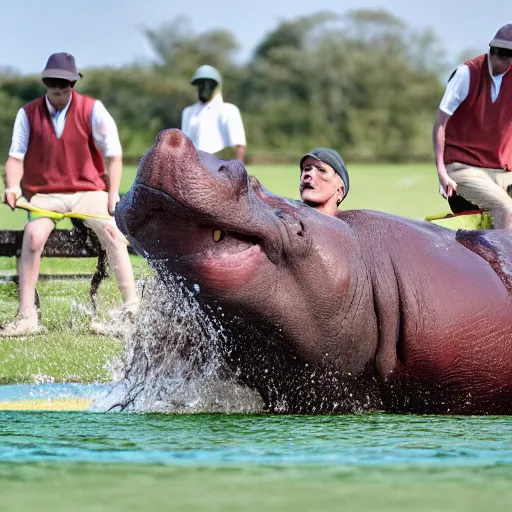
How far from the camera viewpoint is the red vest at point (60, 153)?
8344 mm

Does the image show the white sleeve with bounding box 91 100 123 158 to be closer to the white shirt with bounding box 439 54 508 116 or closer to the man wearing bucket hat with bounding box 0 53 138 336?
the man wearing bucket hat with bounding box 0 53 138 336

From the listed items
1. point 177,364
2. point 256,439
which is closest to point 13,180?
point 177,364

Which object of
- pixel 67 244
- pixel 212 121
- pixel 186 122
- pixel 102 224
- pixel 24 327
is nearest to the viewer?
pixel 24 327

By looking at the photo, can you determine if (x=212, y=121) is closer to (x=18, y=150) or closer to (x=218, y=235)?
(x=18, y=150)

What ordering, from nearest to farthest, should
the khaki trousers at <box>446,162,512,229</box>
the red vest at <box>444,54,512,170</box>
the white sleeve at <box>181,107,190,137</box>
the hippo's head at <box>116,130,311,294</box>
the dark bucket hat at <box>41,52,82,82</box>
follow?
the hippo's head at <box>116,130,311,294</box>, the khaki trousers at <box>446,162,512,229</box>, the red vest at <box>444,54,512,170</box>, the dark bucket hat at <box>41,52,82,82</box>, the white sleeve at <box>181,107,190,137</box>

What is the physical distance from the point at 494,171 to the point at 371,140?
2701cm

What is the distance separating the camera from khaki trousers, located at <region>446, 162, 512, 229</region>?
6.99 m

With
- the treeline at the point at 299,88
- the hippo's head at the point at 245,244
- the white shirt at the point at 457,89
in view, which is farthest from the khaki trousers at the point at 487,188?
the treeline at the point at 299,88

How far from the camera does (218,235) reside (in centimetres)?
357

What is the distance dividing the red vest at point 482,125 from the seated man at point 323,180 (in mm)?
2788

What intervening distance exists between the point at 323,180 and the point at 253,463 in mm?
2538

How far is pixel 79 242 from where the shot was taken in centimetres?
785

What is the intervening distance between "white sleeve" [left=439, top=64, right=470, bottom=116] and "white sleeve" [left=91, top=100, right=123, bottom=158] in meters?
2.29

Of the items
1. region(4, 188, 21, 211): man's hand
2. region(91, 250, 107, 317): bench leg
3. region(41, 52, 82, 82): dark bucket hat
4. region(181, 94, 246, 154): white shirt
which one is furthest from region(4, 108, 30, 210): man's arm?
region(181, 94, 246, 154): white shirt
